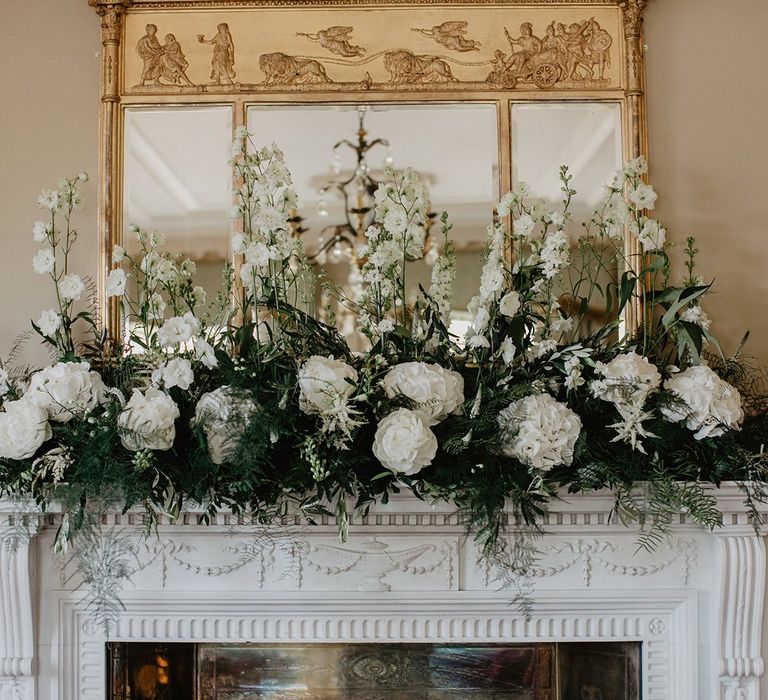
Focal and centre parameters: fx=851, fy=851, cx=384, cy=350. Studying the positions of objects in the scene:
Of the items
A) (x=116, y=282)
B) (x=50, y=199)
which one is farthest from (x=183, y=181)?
(x=116, y=282)

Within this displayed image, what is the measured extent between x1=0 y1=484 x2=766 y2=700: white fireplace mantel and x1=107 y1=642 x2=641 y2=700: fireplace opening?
8cm

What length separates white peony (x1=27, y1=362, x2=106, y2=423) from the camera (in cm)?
184

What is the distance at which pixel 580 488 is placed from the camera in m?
1.88

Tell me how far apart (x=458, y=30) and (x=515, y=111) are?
0.88ft

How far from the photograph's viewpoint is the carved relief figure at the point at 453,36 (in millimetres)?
2289

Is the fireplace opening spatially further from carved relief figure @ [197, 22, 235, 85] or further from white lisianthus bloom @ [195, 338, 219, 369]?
carved relief figure @ [197, 22, 235, 85]

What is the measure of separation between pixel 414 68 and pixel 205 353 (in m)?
1.00

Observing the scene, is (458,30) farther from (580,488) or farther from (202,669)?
(202,669)

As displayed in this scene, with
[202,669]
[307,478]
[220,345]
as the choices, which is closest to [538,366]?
[307,478]

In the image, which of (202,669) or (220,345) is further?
(202,669)

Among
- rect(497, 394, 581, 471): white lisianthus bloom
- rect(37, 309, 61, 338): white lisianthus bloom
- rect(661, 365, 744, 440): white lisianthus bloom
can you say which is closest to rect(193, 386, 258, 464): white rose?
rect(37, 309, 61, 338): white lisianthus bloom

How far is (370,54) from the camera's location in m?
2.29

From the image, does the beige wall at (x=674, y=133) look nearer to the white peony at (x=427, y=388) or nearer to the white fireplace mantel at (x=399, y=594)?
the white fireplace mantel at (x=399, y=594)

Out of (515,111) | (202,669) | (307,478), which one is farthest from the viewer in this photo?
(515,111)
